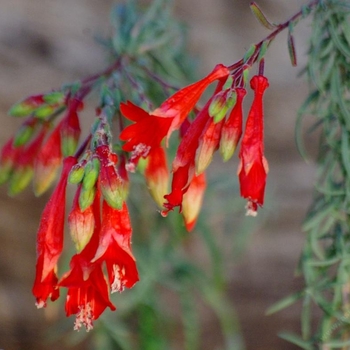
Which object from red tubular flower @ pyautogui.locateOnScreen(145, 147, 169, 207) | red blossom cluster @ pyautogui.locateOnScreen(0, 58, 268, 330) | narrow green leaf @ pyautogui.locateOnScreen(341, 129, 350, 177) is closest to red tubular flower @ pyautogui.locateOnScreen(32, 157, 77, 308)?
red blossom cluster @ pyautogui.locateOnScreen(0, 58, 268, 330)

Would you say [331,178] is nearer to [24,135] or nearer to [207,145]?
[207,145]

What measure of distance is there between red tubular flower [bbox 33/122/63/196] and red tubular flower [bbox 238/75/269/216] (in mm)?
292

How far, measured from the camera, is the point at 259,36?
183 centimetres

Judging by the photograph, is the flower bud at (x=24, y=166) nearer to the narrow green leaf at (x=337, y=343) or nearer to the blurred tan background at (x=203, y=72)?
the narrow green leaf at (x=337, y=343)

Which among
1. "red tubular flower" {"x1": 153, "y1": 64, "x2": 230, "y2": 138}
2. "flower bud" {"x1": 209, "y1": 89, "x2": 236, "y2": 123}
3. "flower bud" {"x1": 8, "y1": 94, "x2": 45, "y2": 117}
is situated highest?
"flower bud" {"x1": 8, "y1": 94, "x2": 45, "y2": 117}

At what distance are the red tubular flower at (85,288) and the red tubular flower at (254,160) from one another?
0.57 feet

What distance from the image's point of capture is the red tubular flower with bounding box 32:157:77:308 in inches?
28.0

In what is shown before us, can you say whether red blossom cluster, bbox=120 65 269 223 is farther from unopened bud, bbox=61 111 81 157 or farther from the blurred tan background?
the blurred tan background

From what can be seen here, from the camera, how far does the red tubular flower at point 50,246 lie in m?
0.71

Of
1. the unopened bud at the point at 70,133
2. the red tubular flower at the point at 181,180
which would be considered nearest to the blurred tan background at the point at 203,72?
the unopened bud at the point at 70,133

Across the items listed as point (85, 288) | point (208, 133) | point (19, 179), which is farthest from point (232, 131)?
point (19, 179)

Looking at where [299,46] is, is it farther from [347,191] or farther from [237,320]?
[347,191]

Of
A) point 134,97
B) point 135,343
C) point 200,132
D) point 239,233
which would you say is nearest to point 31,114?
point 134,97

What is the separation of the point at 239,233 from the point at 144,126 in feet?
2.57
